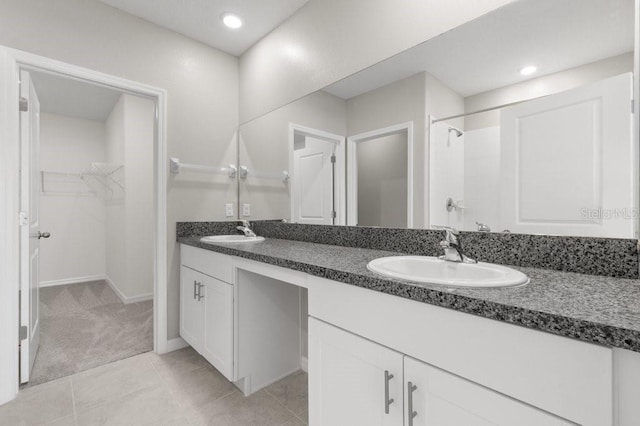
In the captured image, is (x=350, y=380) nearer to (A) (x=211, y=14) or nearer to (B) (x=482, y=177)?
(B) (x=482, y=177)

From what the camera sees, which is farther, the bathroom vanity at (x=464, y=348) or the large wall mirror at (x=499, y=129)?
the large wall mirror at (x=499, y=129)

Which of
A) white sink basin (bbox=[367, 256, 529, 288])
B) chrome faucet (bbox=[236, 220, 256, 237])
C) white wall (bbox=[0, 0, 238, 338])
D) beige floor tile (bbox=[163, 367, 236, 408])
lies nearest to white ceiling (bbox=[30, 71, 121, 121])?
white wall (bbox=[0, 0, 238, 338])

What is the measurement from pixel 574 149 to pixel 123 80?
8.04ft

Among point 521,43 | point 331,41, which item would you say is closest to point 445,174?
point 521,43

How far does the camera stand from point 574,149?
38.9 inches

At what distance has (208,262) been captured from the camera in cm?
184

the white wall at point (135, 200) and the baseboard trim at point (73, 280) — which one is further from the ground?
the white wall at point (135, 200)

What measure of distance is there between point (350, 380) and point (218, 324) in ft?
3.30

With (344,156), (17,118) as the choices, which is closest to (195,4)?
(17,118)

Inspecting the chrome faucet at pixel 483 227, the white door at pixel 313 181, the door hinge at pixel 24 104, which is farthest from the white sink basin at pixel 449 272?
the door hinge at pixel 24 104

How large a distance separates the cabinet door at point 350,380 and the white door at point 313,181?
88cm

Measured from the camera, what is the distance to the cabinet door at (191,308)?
1925 mm

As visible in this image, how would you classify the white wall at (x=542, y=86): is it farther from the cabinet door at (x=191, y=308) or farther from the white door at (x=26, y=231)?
the white door at (x=26, y=231)

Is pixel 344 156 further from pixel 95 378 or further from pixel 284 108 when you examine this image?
pixel 95 378
